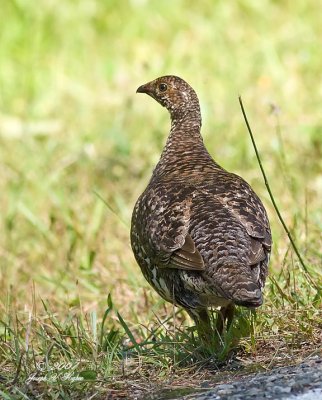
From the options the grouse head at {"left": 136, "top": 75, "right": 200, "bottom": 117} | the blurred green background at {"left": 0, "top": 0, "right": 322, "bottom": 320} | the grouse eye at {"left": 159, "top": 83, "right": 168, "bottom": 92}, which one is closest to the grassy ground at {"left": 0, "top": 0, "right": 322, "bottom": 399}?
the blurred green background at {"left": 0, "top": 0, "right": 322, "bottom": 320}

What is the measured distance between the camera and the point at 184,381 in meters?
4.46

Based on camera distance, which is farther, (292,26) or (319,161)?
(292,26)

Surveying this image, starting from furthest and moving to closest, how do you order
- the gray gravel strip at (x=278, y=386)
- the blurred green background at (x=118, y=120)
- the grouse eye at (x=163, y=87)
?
the blurred green background at (x=118, y=120), the grouse eye at (x=163, y=87), the gray gravel strip at (x=278, y=386)

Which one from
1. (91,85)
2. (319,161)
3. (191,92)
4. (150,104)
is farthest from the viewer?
(91,85)

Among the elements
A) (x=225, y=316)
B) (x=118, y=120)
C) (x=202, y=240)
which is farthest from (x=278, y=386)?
(x=118, y=120)

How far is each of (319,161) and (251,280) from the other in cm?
453

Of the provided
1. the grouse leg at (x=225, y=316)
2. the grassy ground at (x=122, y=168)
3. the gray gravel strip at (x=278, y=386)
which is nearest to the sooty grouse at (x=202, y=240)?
the grouse leg at (x=225, y=316)

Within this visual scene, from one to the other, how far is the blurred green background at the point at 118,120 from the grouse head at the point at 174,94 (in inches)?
21.9

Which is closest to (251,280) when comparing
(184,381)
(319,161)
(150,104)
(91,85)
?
(184,381)

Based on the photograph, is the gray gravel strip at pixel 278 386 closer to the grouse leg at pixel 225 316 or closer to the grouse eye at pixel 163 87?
the grouse leg at pixel 225 316

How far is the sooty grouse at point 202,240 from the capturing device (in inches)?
179

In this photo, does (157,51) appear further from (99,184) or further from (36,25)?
(99,184)

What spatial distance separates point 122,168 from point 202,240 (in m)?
4.65

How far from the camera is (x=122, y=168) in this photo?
930 cm
